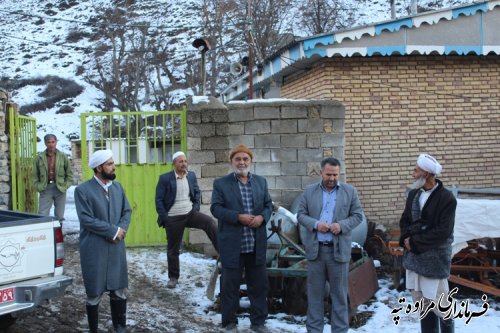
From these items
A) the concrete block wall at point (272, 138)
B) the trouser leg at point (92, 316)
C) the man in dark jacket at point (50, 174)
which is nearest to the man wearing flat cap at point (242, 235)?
the trouser leg at point (92, 316)

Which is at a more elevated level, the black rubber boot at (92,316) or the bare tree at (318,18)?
the bare tree at (318,18)

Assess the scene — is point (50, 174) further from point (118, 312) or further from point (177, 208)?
point (118, 312)

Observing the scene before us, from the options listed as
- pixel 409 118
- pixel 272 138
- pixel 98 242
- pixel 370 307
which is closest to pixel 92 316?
pixel 98 242

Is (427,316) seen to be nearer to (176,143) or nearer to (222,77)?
(176,143)

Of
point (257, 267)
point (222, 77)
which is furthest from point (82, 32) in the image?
point (257, 267)

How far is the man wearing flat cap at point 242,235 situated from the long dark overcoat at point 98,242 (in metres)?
1.01

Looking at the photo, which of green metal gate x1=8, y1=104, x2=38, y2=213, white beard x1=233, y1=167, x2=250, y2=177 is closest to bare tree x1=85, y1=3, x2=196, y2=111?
green metal gate x1=8, y1=104, x2=38, y2=213

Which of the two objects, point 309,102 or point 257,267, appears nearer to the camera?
point 257,267

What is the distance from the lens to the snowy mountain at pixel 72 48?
4250 centimetres

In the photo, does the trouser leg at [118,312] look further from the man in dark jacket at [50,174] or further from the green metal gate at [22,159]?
the green metal gate at [22,159]

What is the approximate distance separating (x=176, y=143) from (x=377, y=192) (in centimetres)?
379

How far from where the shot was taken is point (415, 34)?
10188 mm

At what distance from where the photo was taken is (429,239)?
469 centimetres

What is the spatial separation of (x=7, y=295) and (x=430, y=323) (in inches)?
144
